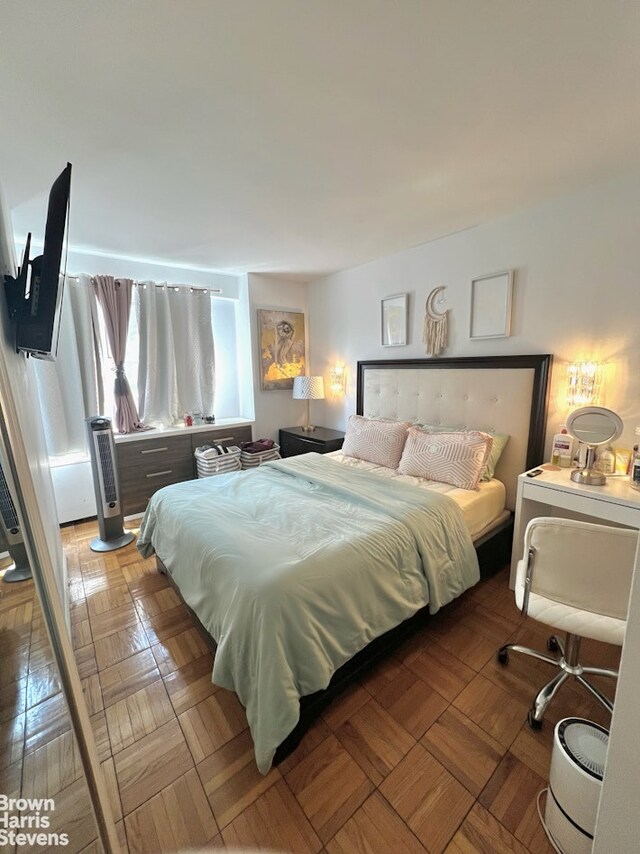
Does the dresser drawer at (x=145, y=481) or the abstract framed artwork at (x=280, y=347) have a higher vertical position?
the abstract framed artwork at (x=280, y=347)

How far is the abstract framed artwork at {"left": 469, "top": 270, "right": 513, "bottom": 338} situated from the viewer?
242cm

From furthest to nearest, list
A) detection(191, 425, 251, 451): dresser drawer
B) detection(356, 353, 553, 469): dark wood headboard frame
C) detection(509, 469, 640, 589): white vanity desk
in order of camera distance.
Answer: detection(191, 425, 251, 451): dresser drawer → detection(356, 353, 553, 469): dark wood headboard frame → detection(509, 469, 640, 589): white vanity desk

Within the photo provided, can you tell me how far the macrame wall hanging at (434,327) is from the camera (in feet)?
9.18

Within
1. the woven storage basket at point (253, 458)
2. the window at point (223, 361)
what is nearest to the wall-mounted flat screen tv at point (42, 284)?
the window at point (223, 361)

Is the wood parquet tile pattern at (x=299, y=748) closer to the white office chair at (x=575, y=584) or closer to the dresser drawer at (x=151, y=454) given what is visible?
the white office chair at (x=575, y=584)

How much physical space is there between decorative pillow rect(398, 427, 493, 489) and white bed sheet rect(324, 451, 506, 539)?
0.17 ft

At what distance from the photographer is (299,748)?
4.21 ft

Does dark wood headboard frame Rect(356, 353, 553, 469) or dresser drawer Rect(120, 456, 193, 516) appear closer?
dark wood headboard frame Rect(356, 353, 553, 469)

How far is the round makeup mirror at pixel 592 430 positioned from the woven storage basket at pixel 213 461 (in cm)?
Result: 281

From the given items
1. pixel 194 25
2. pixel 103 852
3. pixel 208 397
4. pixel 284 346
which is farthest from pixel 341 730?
pixel 284 346

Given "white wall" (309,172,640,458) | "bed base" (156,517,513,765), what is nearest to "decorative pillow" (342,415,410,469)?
"white wall" (309,172,640,458)

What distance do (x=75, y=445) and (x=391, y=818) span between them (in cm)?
338

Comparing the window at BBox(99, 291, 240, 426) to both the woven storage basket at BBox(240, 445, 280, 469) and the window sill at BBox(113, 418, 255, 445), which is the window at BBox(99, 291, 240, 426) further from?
the woven storage basket at BBox(240, 445, 280, 469)

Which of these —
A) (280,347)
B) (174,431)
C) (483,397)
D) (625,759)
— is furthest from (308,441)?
(625,759)
